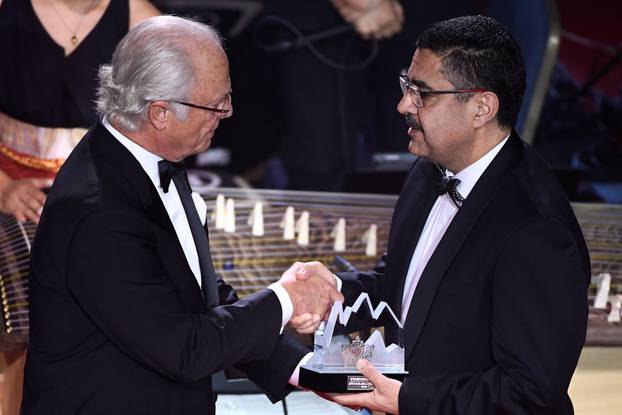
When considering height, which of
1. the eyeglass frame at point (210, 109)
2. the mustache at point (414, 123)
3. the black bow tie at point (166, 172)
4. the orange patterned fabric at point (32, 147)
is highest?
the eyeglass frame at point (210, 109)

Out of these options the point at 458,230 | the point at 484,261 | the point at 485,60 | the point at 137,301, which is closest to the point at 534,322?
the point at 484,261

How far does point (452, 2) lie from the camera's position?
18.3ft

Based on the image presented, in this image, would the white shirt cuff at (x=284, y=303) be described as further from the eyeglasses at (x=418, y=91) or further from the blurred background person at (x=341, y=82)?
the blurred background person at (x=341, y=82)

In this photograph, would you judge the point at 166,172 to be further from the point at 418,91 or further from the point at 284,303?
the point at 418,91

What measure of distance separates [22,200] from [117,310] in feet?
6.56

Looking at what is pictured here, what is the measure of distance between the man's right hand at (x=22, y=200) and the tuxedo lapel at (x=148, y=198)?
1722 mm

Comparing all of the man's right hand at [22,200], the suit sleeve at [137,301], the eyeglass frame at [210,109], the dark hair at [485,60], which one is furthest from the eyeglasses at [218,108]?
the man's right hand at [22,200]

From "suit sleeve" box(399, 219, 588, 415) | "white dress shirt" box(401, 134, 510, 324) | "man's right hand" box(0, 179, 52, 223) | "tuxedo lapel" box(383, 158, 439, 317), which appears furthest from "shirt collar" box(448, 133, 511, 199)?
"man's right hand" box(0, 179, 52, 223)

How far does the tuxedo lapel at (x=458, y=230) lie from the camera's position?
7.99 feet

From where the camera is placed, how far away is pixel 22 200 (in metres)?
4.08

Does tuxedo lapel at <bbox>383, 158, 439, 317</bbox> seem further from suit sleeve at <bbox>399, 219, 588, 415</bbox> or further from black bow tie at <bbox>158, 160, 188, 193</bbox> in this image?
black bow tie at <bbox>158, 160, 188, 193</bbox>

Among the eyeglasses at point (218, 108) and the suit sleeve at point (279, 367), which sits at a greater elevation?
the eyeglasses at point (218, 108)

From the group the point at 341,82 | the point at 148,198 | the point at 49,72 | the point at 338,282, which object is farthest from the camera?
the point at 341,82

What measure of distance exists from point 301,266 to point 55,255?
0.74 metres
